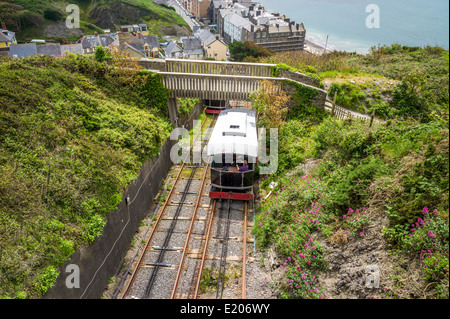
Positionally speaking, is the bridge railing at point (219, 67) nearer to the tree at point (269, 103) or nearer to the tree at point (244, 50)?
the tree at point (269, 103)

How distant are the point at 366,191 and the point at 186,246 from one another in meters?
7.62

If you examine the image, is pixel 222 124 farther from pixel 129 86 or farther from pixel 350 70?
pixel 350 70

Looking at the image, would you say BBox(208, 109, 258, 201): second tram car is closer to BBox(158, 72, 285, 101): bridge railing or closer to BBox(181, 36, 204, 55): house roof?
BBox(158, 72, 285, 101): bridge railing

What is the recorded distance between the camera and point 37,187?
9961 mm

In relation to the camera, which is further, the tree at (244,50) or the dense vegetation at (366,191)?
the tree at (244,50)

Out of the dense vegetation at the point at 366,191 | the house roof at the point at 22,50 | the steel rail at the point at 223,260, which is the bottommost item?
the steel rail at the point at 223,260

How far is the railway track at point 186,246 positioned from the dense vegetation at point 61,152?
2610 mm

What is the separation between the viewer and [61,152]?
457 inches

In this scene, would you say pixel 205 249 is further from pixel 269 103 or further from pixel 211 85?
pixel 211 85

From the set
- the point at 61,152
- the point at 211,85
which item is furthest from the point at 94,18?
the point at 61,152

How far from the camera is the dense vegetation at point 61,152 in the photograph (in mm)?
8422

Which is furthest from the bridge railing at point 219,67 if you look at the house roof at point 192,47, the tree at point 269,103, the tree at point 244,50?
the house roof at point 192,47

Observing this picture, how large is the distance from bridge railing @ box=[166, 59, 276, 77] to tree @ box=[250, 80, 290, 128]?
1.41m

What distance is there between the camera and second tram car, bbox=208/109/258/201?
13875 mm
